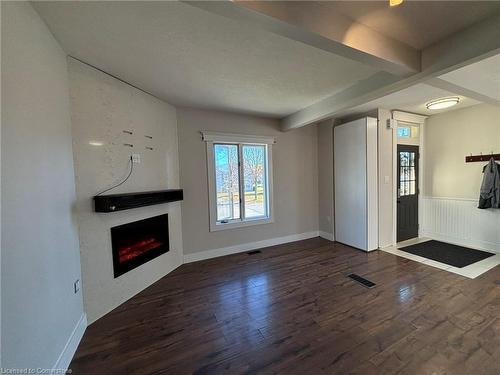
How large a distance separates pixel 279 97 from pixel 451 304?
3.20 metres

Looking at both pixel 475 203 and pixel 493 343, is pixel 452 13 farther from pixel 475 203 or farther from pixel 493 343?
pixel 475 203

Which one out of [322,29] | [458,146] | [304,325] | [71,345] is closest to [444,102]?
[458,146]

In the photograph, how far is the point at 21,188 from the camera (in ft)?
4.22

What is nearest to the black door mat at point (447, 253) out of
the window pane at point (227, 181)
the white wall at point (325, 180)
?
the white wall at point (325, 180)

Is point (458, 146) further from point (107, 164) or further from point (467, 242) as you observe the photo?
point (107, 164)

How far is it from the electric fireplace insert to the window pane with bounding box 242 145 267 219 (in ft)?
5.38

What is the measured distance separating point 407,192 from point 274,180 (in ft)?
8.91

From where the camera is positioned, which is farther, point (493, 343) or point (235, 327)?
point (235, 327)

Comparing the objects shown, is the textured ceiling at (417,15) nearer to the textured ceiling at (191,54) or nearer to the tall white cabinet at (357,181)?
the textured ceiling at (191,54)

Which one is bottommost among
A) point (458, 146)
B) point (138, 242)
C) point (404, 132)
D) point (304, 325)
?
point (304, 325)

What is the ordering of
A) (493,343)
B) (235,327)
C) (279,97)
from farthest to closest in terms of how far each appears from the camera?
(279,97), (235,327), (493,343)

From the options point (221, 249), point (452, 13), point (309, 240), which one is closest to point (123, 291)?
point (221, 249)

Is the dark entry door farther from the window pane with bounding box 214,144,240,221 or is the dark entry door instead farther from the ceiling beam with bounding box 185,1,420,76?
the window pane with bounding box 214,144,240,221

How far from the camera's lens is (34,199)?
140cm
